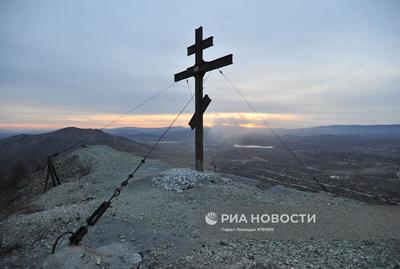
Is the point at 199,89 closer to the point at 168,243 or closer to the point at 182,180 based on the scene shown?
the point at 182,180

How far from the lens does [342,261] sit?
4.48 m

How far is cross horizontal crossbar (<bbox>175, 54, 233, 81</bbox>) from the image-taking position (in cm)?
931

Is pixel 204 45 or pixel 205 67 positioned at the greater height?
pixel 204 45

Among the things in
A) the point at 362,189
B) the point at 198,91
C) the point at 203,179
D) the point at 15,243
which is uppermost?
the point at 198,91

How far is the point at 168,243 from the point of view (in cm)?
537

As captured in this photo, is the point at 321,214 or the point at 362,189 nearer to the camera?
the point at 321,214

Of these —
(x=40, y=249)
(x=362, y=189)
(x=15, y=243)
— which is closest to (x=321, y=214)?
(x=40, y=249)

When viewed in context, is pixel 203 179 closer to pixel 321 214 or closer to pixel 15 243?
pixel 321 214

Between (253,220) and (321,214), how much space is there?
1998 millimetres

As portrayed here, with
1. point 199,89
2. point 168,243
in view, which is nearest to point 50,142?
point 199,89

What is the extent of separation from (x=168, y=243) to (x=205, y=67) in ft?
22.9

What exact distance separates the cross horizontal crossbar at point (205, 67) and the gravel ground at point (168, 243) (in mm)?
4390

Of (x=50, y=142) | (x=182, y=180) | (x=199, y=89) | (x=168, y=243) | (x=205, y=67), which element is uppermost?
(x=205, y=67)

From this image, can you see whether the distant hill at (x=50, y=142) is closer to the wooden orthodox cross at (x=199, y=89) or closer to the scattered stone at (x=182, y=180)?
the wooden orthodox cross at (x=199, y=89)
